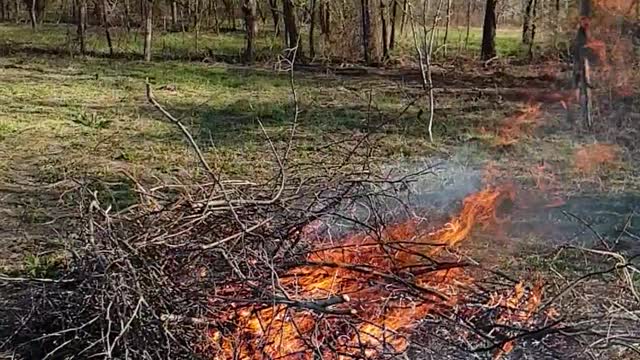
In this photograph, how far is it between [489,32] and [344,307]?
54.9ft

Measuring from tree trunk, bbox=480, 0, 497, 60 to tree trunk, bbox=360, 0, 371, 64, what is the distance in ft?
9.36

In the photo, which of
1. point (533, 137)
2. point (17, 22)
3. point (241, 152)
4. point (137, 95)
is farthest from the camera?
point (17, 22)

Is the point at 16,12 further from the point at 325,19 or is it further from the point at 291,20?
the point at 325,19

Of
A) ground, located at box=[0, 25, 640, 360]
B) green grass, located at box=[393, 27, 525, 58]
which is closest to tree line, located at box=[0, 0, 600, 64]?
green grass, located at box=[393, 27, 525, 58]

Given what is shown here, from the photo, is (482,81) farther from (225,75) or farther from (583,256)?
(583,256)

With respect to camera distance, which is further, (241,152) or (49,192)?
(241,152)

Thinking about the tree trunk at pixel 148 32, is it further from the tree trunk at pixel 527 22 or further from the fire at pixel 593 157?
the fire at pixel 593 157

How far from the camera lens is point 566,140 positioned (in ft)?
31.1

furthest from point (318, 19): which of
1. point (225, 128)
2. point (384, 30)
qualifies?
point (225, 128)

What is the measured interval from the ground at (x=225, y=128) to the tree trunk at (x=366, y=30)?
844 mm

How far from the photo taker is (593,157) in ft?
27.9

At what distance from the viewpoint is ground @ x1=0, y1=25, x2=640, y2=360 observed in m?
6.99

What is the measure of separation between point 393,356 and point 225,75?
13.6 meters

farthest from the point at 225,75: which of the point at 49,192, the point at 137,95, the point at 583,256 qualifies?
the point at 583,256
